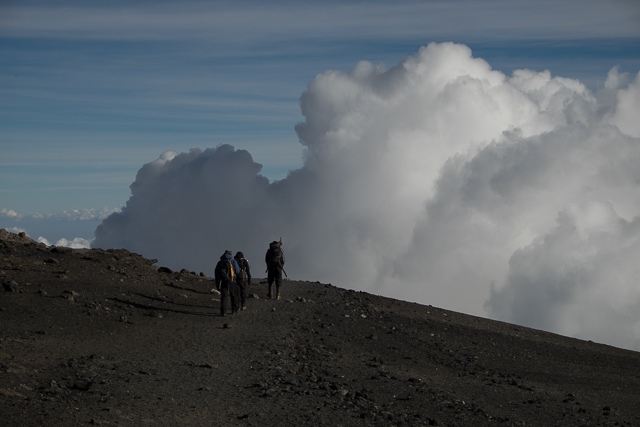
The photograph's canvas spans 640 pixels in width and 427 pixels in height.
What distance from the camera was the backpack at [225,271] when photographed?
53.6 ft

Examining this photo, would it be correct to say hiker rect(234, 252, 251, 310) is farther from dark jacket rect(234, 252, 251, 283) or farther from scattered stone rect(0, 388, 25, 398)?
scattered stone rect(0, 388, 25, 398)

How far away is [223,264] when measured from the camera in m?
16.5

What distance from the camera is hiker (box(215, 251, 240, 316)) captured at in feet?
53.7

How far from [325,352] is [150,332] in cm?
452

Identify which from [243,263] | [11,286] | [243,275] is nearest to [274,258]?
[243,263]

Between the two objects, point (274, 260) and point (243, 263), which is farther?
point (274, 260)

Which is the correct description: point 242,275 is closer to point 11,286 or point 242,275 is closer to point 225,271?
point 225,271

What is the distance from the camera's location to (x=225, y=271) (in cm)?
1645

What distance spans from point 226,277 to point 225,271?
19 cm

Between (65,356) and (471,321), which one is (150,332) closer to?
(65,356)

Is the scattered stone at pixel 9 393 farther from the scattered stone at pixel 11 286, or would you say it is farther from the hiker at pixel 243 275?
the hiker at pixel 243 275

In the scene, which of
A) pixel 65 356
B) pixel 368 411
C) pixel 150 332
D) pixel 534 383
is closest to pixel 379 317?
pixel 534 383

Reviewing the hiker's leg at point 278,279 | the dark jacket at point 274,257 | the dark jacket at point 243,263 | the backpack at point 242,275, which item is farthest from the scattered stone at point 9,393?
the hiker's leg at point 278,279

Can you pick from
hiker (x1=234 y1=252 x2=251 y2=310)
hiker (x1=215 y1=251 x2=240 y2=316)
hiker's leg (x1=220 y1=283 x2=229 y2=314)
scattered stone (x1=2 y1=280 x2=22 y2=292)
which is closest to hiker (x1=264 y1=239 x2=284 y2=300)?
hiker (x1=234 y1=252 x2=251 y2=310)
